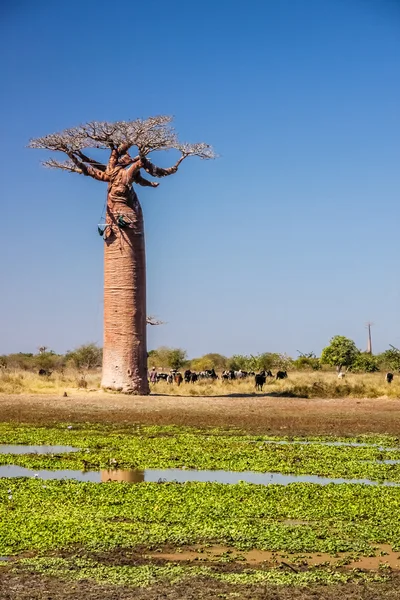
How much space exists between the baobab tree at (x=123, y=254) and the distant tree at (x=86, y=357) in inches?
1484

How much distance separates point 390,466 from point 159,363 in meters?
65.8

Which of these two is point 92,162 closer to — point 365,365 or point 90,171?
point 90,171

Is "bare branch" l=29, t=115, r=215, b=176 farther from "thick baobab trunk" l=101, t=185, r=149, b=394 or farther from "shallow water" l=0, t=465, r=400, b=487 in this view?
"shallow water" l=0, t=465, r=400, b=487

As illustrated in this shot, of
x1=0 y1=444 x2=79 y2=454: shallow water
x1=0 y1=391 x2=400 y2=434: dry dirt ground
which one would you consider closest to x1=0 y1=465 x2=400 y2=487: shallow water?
x1=0 y1=444 x2=79 y2=454: shallow water

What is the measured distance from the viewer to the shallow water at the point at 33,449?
741 inches

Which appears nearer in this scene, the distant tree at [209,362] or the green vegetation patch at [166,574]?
the green vegetation patch at [166,574]

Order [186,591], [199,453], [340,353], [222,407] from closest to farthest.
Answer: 1. [186,591]
2. [199,453]
3. [222,407]
4. [340,353]

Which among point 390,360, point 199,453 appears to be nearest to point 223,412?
point 199,453

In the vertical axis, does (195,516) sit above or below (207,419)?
below

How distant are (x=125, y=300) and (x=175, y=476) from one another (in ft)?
68.4

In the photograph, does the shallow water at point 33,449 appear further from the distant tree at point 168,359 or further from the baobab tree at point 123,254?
the distant tree at point 168,359

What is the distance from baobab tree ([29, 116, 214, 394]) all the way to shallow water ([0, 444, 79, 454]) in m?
15.8

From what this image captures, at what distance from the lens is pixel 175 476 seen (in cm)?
1556

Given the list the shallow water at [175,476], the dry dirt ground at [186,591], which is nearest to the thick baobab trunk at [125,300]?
the shallow water at [175,476]
